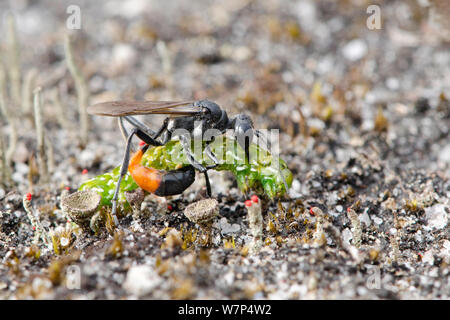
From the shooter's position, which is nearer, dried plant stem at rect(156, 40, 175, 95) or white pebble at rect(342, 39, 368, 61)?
dried plant stem at rect(156, 40, 175, 95)

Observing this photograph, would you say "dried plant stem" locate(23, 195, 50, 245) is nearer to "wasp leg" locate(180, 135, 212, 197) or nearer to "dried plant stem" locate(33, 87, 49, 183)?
"dried plant stem" locate(33, 87, 49, 183)

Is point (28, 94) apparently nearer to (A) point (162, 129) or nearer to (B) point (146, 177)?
(A) point (162, 129)

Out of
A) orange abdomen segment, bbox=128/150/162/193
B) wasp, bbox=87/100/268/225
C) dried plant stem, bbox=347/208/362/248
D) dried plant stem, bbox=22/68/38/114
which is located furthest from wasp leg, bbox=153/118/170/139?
dried plant stem, bbox=22/68/38/114

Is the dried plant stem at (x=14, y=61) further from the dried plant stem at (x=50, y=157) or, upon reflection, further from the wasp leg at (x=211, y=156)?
the wasp leg at (x=211, y=156)

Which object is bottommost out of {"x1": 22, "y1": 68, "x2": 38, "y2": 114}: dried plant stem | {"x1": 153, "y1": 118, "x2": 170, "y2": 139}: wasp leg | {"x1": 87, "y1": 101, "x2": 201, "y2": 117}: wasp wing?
{"x1": 153, "y1": 118, "x2": 170, "y2": 139}: wasp leg

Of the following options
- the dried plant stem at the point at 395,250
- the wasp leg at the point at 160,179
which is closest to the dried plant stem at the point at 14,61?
the wasp leg at the point at 160,179
